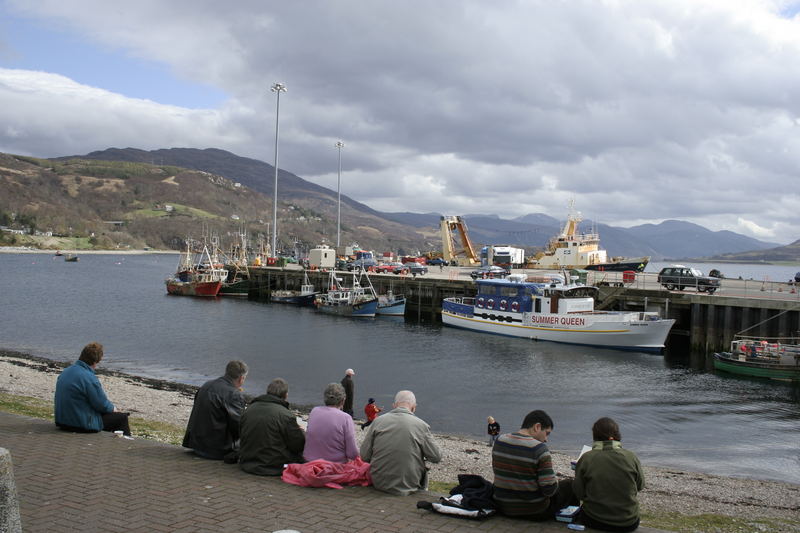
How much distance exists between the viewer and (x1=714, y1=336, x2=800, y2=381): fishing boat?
89.9ft

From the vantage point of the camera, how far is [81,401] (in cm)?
938

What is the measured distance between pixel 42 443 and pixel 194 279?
67.5 m

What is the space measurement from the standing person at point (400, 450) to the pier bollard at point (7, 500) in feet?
13.8

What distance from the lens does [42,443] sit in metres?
8.79

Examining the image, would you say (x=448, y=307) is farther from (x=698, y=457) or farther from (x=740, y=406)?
(x=698, y=457)

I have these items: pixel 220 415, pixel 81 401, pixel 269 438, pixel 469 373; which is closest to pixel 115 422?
pixel 81 401

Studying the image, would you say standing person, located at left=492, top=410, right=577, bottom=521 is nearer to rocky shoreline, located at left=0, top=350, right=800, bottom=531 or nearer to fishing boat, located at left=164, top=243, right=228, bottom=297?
rocky shoreline, located at left=0, top=350, right=800, bottom=531

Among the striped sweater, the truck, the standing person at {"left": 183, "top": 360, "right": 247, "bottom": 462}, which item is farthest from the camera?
the truck

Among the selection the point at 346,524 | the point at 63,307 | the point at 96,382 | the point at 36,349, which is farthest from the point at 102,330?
the point at 346,524

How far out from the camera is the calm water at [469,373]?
2012 centimetres

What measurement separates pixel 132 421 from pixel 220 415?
8.77 metres

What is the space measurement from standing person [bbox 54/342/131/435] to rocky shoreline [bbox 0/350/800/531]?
7055 millimetres

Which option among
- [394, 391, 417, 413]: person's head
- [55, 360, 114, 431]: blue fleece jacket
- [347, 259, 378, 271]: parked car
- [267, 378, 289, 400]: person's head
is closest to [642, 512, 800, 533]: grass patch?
[394, 391, 417, 413]: person's head

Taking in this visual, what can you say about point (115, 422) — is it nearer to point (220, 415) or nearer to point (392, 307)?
point (220, 415)
